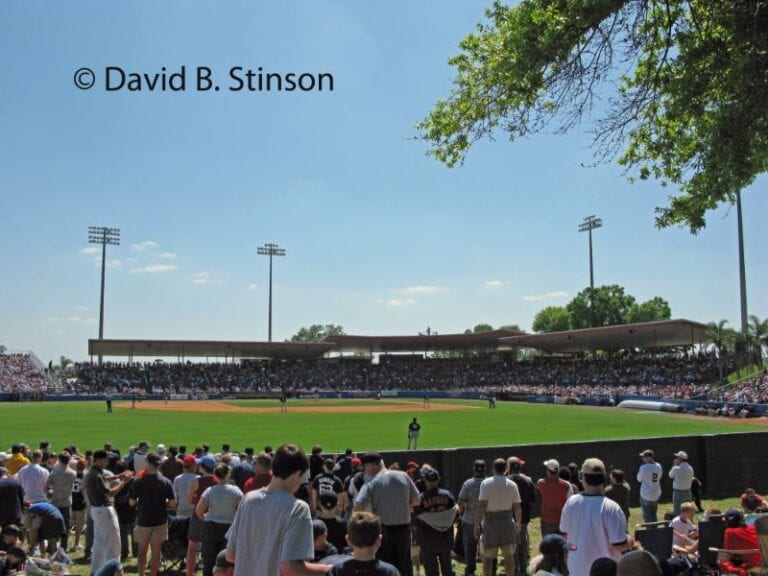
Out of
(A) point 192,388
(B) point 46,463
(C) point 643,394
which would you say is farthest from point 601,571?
(A) point 192,388

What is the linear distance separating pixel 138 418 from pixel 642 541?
35527 millimetres

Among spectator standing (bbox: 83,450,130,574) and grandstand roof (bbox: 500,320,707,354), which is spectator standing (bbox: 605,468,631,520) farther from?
grandstand roof (bbox: 500,320,707,354)

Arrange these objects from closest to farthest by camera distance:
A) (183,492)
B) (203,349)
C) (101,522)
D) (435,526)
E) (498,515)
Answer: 1. (435,526)
2. (498,515)
3. (101,522)
4. (183,492)
5. (203,349)

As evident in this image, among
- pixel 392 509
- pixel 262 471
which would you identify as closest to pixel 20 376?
pixel 262 471

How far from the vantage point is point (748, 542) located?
7.14 metres

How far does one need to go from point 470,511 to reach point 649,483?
466 centimetres

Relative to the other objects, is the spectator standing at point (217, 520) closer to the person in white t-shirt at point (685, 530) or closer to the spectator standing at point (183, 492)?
the spectator standing at point (183, 492)

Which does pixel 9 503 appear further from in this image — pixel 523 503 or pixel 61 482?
pixel 523 503

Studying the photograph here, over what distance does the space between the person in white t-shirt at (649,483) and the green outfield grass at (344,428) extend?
12651 mm

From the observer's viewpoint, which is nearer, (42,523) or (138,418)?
(42,523)

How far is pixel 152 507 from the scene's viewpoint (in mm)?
8711

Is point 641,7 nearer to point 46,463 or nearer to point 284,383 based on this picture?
point 46,463

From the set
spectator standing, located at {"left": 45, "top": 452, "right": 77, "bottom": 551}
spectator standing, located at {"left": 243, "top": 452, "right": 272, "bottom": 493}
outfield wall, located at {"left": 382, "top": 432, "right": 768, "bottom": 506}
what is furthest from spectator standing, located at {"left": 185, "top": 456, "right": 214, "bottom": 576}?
outfield wall, located at {"left": 382, "top": 432, "right": 768, "bottom": 506}

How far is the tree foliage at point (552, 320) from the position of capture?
143 metres
